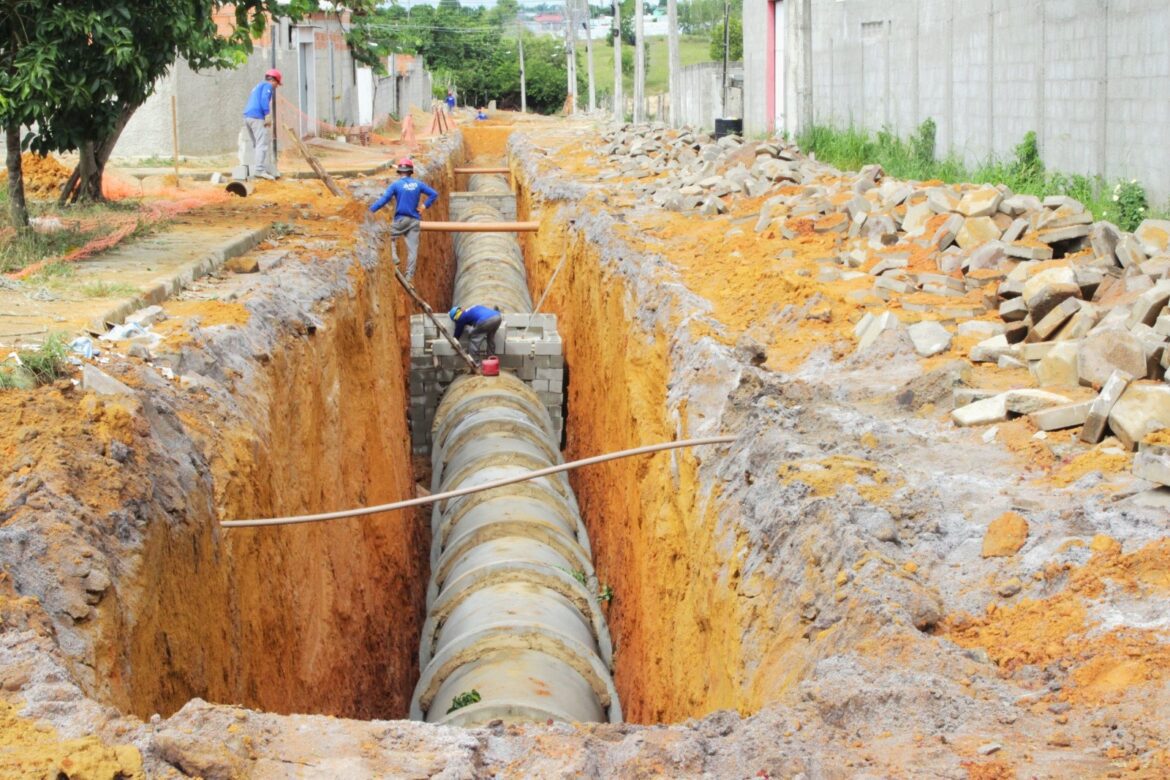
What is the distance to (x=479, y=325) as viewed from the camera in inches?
556

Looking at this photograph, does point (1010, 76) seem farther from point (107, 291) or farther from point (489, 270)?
point (107, 291)

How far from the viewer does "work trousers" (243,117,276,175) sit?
57.9 ft

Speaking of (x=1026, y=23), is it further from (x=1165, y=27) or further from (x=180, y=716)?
(x=180, y=716)

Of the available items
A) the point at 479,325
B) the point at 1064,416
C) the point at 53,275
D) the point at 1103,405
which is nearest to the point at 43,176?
the point at 479,325

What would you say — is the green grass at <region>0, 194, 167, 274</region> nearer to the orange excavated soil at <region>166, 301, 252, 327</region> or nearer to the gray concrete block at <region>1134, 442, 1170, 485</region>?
the orange excavated soil at <region>166, 301, 252, 327</region>

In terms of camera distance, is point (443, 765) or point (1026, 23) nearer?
point (443, 765)

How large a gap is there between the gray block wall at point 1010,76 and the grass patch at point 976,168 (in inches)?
5.6

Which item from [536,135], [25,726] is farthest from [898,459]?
[536,135]

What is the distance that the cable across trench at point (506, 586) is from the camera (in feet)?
25.4

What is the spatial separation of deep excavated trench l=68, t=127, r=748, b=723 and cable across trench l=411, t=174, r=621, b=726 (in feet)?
0.14

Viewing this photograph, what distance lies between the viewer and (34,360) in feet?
19.9

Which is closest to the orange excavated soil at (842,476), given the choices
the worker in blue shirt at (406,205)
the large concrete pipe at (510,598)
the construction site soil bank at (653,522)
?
the construction site soil bank at (653,522)

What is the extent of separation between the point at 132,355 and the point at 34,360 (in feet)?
2.77

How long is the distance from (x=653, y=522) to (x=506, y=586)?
3.78 feet
